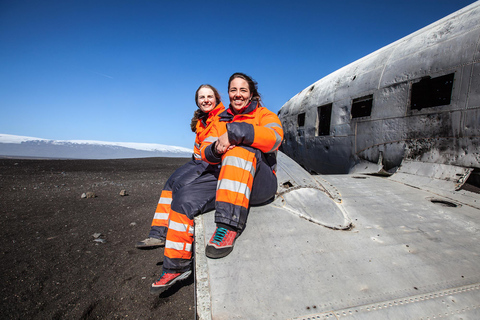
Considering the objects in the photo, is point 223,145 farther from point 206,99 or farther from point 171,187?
point 206,99

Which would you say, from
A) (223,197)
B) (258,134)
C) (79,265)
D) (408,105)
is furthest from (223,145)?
(408,105)

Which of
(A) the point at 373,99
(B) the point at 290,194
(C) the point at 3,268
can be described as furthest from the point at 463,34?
(C) the point at 3,268

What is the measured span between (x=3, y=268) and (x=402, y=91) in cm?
683

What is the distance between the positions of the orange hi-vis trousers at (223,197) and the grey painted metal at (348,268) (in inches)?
6.2

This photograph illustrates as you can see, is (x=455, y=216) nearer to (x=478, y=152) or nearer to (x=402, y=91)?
(x=478, y=152)

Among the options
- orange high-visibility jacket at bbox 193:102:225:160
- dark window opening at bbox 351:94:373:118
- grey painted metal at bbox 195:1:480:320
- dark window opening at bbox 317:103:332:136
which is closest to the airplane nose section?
grey painted metal at bbox 195:1:480:320

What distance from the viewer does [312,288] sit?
65.9 inches

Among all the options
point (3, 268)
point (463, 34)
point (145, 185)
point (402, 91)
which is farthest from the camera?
point (145, 185)

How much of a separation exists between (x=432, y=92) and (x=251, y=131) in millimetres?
3721

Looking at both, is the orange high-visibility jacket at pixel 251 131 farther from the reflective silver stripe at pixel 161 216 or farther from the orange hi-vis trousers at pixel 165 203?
the reflective silver stripe at pixel 161 216

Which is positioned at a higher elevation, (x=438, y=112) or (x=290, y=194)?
(x=438, y=112)

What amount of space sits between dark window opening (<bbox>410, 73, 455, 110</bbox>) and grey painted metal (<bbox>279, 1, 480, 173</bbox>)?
0.25 feet

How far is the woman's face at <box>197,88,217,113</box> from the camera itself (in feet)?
11.3

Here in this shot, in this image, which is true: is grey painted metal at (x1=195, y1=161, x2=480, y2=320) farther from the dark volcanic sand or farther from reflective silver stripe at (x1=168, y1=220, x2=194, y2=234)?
the dark volcanic sand
